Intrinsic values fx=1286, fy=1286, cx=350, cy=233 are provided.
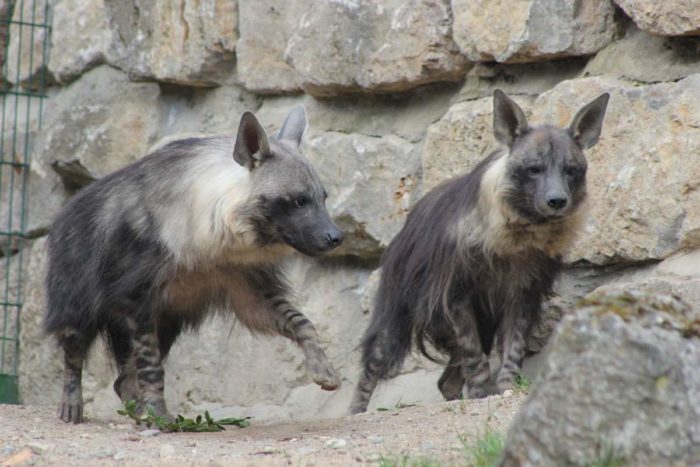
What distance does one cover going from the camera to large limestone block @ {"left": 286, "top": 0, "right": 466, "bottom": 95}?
5.79m

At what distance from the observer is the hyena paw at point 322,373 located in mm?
4953

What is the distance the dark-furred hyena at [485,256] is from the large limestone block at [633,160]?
Result: 135 mm

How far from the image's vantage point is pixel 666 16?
196 inches

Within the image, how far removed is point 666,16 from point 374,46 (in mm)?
1478

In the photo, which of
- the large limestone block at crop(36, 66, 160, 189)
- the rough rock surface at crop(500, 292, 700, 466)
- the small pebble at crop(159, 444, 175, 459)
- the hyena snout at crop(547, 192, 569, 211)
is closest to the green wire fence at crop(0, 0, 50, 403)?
the large limestone block at crop(36, 66, 160, 189)

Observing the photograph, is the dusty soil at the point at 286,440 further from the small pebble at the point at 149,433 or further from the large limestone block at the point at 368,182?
the large limestone block at the point at 368,182

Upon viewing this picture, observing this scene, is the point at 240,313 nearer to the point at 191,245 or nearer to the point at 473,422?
the point at 191,245

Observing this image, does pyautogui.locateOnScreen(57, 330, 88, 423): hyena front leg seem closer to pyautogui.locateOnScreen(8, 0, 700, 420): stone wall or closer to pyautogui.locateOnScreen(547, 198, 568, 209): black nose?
pyautogui.locateOnScreen(8, 0, 700, 420): stone wall

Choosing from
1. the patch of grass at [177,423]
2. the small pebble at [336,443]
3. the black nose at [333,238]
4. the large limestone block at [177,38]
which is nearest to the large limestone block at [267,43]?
the large limestone block at [177,38]

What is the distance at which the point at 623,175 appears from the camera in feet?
17.3

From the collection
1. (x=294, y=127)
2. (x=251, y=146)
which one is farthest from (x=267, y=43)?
(x=251, y=146)

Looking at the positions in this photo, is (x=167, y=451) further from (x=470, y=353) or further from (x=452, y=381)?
(x=452, y=381)

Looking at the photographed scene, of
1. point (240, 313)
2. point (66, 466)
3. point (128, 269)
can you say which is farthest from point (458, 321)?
point (66, 466)

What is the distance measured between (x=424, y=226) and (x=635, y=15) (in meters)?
1.29
